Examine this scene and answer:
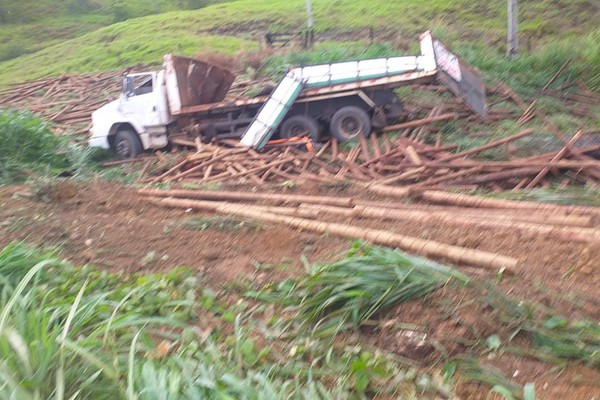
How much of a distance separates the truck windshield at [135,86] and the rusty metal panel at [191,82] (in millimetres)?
675

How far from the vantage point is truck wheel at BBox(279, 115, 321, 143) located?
1438 centimetres

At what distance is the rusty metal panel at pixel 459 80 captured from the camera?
44.8 feet

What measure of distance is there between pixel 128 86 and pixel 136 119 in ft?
2.84

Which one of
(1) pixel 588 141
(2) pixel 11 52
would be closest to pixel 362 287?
(1) pixel 588 141

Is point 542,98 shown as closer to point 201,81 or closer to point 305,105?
point 305,105

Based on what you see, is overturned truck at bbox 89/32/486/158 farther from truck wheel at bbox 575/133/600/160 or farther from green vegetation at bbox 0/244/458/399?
green vegetation at bbox 0/244/458/399

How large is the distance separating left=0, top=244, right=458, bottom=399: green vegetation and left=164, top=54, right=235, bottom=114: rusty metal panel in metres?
10.3

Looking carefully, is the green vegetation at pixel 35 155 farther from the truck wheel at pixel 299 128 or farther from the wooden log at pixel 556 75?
the wooden log at pixel 556 75

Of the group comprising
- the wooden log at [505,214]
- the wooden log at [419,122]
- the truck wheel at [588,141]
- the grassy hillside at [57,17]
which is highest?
the grassy hillside at [57,17]

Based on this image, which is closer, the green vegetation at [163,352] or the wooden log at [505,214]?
the green vegetation at [163,352]

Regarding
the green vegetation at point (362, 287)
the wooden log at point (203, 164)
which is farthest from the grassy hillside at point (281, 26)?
the green vegetation at point (362, 287)

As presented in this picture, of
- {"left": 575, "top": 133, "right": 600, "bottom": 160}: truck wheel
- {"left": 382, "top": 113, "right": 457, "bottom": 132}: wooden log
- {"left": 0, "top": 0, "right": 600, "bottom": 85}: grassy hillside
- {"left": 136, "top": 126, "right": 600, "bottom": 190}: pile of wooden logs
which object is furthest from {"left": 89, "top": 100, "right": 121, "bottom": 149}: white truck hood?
{"left": 0, "top": 0, "right": 600, "bottom": 85}: grassy hillside

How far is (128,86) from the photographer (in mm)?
15273

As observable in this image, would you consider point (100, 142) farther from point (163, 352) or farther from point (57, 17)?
point (57, 17)
